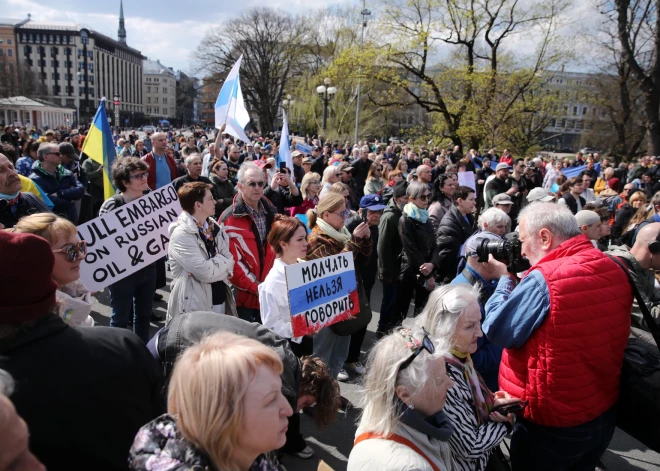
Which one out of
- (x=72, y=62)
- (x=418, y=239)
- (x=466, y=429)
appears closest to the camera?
(x=466, y=429)

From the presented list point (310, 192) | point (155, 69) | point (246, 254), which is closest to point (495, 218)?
point (246, 254)

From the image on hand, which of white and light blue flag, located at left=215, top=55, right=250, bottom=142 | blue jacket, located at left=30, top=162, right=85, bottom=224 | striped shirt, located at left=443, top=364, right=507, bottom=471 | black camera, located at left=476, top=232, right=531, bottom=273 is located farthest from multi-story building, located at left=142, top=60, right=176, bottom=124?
striped shirt, located at left=443, top=364, right=507, bottom=471

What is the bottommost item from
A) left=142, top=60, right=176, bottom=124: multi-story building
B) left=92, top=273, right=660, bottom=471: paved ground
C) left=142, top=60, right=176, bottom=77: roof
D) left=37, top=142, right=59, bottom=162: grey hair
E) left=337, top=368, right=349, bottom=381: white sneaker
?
left=92, top=273, right=660, bottom=471: paved ground

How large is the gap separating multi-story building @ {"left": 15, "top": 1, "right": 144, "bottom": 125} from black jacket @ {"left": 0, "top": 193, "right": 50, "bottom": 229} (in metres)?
104

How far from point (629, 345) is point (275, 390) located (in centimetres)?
196

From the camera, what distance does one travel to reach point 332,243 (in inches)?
151

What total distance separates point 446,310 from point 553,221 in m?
0.73

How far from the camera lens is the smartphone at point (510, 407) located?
2.27 m

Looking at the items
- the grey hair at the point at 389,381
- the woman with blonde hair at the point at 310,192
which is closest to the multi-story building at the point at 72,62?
the woman with blonde hair at the point at 310,192

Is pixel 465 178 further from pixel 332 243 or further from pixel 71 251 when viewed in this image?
pixel 71 251

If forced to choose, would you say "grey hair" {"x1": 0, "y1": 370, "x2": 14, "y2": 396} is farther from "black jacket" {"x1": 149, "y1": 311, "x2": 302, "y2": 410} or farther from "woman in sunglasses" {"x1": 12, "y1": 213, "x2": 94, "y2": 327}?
"woman in sunglasses" {"x1": 12, "y1": 213, "x2": 94, "y2": 327}

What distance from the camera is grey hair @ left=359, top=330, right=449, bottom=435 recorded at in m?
1.80

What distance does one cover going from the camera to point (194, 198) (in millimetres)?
3533

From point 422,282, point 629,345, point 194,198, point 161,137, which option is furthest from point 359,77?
point 629,345
